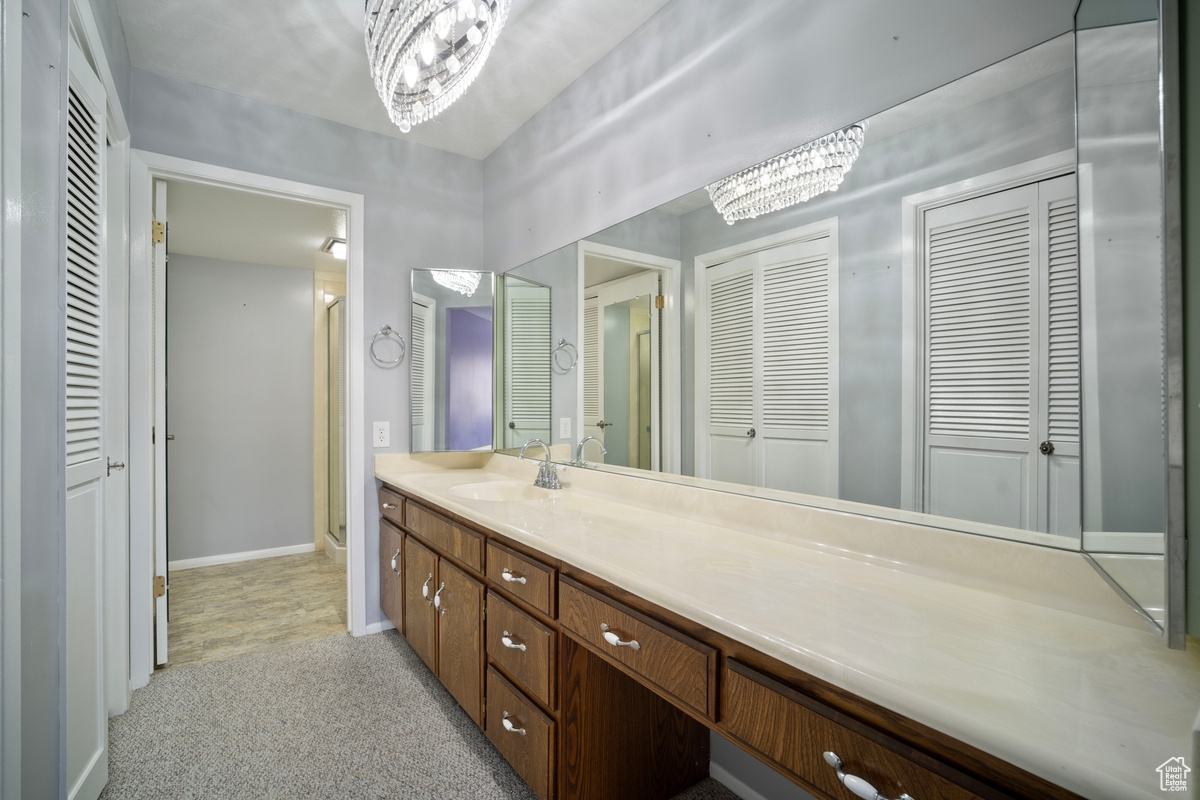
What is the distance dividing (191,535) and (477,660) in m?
3.29

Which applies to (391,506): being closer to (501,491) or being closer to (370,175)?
(501,491)

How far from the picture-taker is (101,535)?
5.33ft

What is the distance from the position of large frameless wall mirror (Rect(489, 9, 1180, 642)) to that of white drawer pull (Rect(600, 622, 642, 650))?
0.57m

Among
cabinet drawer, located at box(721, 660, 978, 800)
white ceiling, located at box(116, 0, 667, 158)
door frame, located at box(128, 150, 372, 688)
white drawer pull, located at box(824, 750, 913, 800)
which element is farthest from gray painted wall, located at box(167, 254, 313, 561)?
white drawer pull, located at box(824, 750, 913, 800)

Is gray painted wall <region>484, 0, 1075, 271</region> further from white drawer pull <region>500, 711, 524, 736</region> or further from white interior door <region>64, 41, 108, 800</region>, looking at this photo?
white drawer pull <region>500, 711, 524, 736</region>

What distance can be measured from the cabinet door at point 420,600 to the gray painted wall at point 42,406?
1002 mm

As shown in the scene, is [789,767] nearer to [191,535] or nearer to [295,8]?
[295,8]

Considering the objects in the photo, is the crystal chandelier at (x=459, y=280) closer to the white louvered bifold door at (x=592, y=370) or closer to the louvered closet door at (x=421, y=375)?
the louvered closet door at (x=421, y=375)

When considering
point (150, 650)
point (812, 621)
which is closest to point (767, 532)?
point (812, 621)

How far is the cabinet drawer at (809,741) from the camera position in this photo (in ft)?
2.18

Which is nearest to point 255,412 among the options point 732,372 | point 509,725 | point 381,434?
point 381,434

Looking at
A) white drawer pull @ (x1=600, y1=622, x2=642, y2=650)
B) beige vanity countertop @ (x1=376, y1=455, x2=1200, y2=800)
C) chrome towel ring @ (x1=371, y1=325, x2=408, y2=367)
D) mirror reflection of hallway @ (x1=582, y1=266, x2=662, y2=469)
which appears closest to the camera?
beige vanity countertop @ (x1=376, y1=455, x2=1200, y2=800)

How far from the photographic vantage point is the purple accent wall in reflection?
2844 mm

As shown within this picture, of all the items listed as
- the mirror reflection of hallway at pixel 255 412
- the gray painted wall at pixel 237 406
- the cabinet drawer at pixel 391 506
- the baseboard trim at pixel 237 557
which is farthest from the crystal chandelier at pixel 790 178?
the baseboard trim at pixel 237 557
